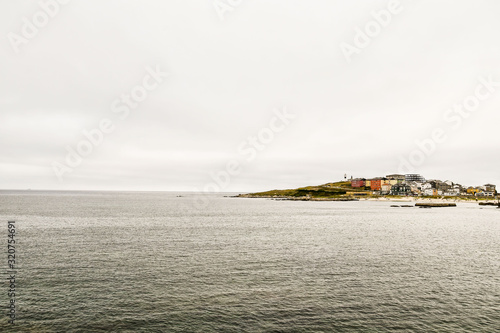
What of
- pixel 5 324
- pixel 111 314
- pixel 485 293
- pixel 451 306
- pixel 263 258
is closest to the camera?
pixel 5 324

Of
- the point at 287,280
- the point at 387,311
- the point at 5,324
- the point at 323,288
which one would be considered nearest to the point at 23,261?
the point at 5,324

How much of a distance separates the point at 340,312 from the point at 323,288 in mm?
6083

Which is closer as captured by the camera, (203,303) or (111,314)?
(111,314)

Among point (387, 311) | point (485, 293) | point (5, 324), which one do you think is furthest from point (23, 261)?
point (485, 293)

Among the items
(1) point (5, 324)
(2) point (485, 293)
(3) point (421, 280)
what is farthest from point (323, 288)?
(1) point (5, 324)

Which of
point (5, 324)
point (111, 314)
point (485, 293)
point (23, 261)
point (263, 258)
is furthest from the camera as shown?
point (263, 258)

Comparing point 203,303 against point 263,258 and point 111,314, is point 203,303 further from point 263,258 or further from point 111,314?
point 263,258

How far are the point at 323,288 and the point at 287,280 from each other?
460cm

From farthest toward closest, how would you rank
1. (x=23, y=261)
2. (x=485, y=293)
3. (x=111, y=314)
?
(x=23, y=261), (x=485, y=293), (x=111, y=314)

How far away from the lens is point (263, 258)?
4872 centimetres

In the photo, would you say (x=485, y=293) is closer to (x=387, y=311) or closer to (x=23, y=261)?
(x=387, y=311)

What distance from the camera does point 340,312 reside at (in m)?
28.1

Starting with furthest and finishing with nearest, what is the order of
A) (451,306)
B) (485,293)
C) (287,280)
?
(287,280)
(485,293)
(451,306)

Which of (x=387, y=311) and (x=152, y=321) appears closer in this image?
(x=152, y=321)
